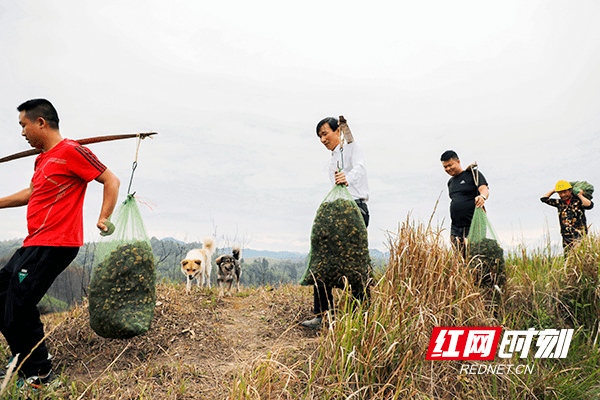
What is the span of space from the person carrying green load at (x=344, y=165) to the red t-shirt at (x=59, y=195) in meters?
2.38

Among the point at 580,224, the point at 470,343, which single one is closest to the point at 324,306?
the point at 470,343

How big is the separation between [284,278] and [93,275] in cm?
389

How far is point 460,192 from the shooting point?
553 cm

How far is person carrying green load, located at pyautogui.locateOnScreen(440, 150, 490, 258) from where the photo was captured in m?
5.37

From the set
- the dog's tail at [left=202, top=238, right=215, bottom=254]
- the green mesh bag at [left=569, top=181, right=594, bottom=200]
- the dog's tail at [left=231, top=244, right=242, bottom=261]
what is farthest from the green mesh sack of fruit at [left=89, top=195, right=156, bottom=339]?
the green mesh bag at [left=569, top=181, right=594, bottom=200]

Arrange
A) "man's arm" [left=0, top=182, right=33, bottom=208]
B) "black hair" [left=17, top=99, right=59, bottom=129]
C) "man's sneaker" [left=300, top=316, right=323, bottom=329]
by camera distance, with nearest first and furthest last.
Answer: "black hair" [left=17, top=99, right=59, bottom=129]
"man's arm" [left=0, top=182, right=33, bottom=208]
"man's sneaker" [left=300, top=316, right=323, bottom=329]

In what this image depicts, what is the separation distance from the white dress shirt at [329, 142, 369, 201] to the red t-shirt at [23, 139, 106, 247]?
2.43 m

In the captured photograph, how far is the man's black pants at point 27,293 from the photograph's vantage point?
297 centimetres

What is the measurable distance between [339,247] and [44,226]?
2.65 metres

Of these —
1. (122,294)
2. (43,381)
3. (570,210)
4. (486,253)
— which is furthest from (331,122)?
(570,210)

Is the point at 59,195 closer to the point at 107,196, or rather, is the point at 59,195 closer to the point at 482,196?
the point at 107,196

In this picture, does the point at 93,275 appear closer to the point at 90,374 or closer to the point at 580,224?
the point at 90,374

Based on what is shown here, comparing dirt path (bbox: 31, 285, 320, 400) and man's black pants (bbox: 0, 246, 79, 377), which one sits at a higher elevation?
man's black pants (bbox: 0, 246, 79, 377)

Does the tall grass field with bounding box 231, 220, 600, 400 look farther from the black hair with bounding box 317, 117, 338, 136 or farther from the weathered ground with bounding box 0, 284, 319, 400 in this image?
the black hair with bounding box 317, 117, 338, 136
